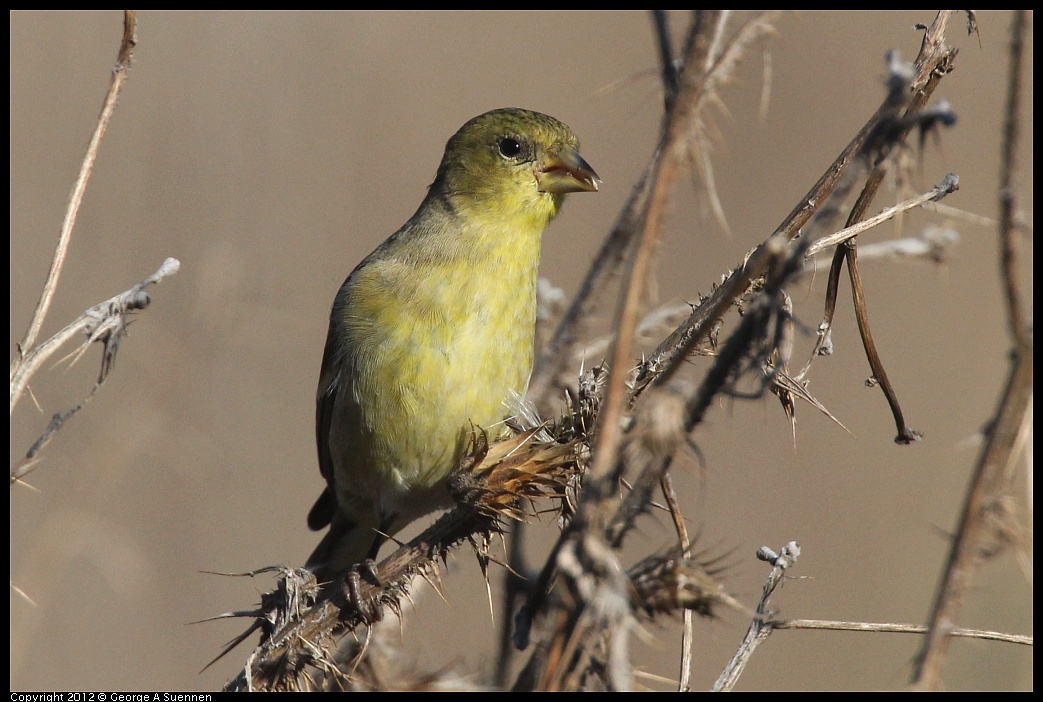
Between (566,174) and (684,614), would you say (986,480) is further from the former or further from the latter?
(566,174)

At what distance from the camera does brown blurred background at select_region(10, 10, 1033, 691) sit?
5391mm

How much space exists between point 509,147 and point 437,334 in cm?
93

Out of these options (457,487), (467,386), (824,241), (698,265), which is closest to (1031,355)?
(824,241)

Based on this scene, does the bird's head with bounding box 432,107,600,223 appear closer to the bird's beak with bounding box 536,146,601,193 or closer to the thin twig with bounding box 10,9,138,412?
the bird's beak with bounding box 536,146,601,193

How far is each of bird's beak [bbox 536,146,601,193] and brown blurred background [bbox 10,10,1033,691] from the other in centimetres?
Result: 166

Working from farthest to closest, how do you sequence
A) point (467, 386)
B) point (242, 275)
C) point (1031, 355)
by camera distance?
point (242, 275)
point (467, 386)
point (1031, 355)

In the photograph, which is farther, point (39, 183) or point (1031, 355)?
point (39, 183)

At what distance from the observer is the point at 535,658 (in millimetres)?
1559

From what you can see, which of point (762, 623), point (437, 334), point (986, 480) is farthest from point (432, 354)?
point (986, 480)

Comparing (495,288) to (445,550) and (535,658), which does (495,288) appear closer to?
(445,550)

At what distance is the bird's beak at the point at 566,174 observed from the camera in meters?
3.59

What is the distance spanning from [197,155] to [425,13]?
2.28 m

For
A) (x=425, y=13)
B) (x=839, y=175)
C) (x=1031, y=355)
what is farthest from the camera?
(x=425, y=13)

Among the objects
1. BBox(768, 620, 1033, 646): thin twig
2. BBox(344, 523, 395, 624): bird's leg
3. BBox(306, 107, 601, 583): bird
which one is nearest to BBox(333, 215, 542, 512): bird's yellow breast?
BBox(306, 107, 601, 583): bird
